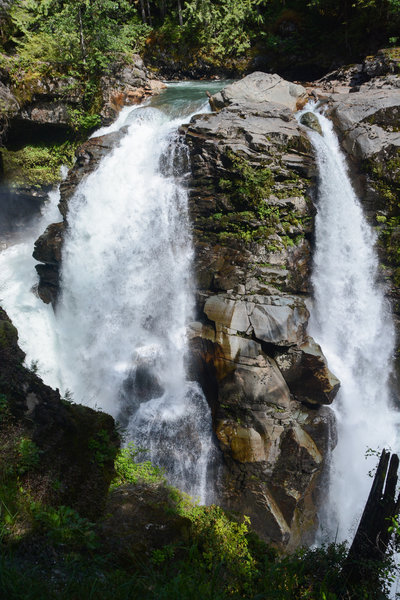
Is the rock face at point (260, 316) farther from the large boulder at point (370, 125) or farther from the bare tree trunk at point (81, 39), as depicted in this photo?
the bare tree trunk at point (81, 39)

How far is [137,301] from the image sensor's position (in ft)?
33.7

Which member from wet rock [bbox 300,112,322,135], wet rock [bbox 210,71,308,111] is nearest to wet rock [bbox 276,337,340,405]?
wet rock [bbox 300,112,322,135]

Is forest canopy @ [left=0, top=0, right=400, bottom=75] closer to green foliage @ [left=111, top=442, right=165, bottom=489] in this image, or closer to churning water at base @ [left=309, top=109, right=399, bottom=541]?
churning water at base @ [left=309, top=109, right=399, bottom=541]

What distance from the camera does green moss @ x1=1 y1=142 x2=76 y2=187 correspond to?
1450 centimetres

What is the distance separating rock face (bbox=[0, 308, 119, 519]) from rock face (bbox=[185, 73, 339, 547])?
375 cm

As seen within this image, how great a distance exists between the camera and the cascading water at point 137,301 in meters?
8.50

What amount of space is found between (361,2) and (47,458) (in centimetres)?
1938

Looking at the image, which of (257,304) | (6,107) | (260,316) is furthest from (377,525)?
(6,107)

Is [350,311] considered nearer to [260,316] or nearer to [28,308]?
[260,316]

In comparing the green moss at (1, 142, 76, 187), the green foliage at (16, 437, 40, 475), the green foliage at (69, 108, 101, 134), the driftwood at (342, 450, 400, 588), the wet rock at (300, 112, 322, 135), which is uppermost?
the wet rock at (300, 112, 322, 135)

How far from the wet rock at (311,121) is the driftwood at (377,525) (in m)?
10.3

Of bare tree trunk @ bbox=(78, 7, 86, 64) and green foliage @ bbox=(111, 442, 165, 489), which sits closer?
green foliage @ bbox=(111, 442, 165, 489)

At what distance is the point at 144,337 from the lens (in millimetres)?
9930

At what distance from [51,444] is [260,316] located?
18.4ft
